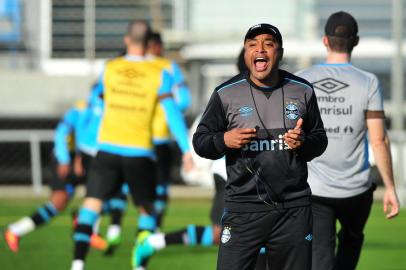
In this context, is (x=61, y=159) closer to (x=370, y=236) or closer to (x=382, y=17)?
(x=370, y=236)

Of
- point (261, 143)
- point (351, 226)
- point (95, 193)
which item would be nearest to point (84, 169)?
point (95, 193)

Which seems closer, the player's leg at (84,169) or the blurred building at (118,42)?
the player's leg at (84,169)

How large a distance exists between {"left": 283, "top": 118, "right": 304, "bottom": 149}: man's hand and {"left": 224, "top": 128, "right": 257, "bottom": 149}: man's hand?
170 mm

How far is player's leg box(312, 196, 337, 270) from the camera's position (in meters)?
6.96

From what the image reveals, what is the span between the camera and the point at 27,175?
2098 centimetres

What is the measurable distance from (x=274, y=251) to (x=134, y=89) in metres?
3.49

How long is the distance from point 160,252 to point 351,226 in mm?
4332

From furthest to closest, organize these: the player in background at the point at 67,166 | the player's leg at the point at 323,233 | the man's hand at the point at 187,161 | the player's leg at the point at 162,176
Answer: the player's leg at the point at 162,176
the player in background at the point at 67,166
the man's hand at the point at 187,161
the player's leg at the point at 323,233

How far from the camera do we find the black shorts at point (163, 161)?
11.9 m

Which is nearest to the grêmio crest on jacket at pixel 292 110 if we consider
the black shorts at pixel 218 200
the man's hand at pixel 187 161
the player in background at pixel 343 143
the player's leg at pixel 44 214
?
the player in background at pixel 343 143

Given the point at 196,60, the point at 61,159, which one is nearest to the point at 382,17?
the point at 196,60

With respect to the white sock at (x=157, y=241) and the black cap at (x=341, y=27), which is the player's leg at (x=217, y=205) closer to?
the white sock at (x=157, y=241)

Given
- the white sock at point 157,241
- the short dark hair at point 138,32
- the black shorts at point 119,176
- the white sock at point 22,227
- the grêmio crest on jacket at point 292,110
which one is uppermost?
the short dark hair at point 138,32

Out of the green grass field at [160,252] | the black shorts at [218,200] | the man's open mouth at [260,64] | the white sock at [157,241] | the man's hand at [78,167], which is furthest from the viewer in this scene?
the man's hand at [78,167]
